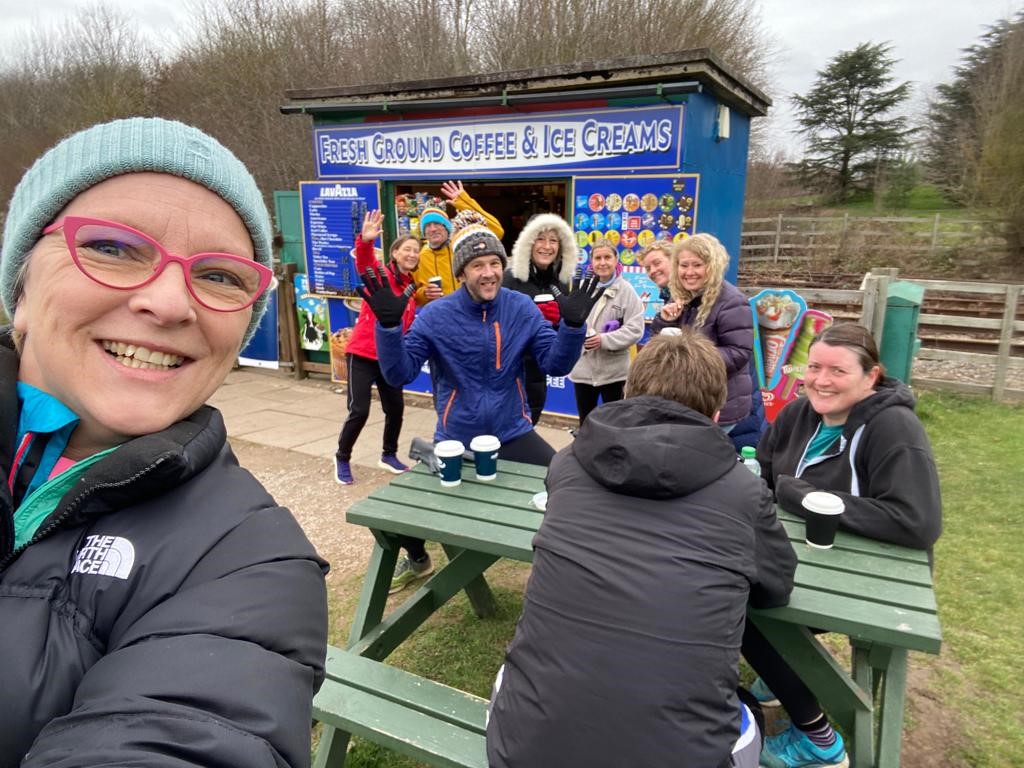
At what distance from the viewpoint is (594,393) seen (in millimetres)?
5234

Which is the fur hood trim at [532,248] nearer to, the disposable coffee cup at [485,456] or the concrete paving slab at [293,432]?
the disposable coffee cup at [485,456]

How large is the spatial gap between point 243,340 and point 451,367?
7.29ft

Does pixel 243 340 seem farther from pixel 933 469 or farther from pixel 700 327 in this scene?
pixel 700 327

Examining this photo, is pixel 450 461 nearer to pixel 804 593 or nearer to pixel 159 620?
pixel 804 593

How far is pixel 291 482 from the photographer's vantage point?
205 inches

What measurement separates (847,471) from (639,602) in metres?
1.38

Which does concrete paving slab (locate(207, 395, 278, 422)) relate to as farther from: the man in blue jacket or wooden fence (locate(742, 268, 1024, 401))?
wooden fence (locate(742, 268, 1024, 401))

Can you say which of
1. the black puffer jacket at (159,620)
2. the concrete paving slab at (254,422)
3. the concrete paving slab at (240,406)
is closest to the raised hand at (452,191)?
the concrete paving slab at (254,422)

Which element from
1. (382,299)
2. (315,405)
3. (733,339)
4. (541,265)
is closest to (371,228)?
(382,299)

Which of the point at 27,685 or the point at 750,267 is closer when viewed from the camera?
the point at 27,685

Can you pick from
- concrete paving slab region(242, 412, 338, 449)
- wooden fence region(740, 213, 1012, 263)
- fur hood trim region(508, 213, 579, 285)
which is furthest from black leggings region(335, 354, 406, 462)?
wooden fence region(740, 213, 1012, 263)

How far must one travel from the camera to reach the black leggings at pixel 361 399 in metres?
4.98

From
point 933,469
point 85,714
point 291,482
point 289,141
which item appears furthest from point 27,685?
point 289,141

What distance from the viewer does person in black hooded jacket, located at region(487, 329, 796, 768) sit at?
1493mm
